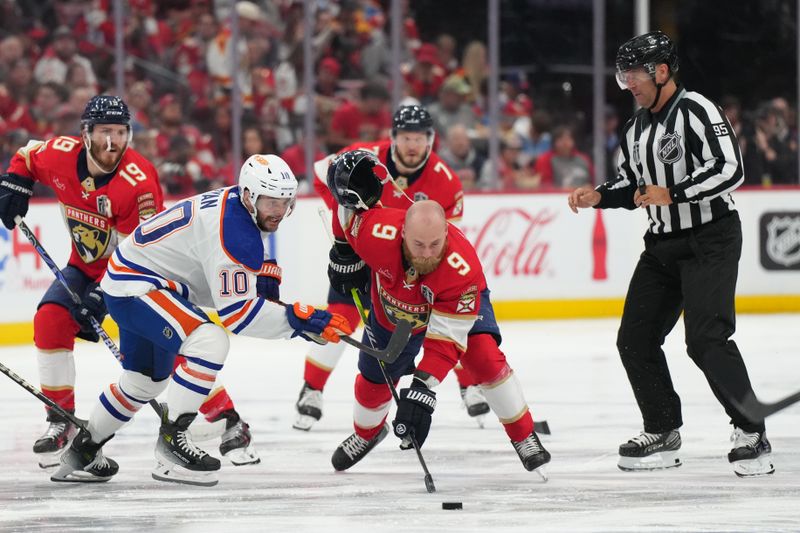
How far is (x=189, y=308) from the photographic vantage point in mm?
4156

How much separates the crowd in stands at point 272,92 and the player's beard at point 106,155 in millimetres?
3653

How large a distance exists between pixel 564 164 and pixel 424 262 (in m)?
5.50

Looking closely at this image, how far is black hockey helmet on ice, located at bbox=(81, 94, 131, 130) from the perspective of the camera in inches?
186

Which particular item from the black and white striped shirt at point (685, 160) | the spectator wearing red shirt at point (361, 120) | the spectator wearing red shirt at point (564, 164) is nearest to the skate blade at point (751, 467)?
the black and white striped shirt at point (685, 160)

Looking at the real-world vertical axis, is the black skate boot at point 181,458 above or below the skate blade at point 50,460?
above

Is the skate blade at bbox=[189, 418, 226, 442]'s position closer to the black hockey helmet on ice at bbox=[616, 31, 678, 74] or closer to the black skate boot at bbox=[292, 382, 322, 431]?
the black skate boot at bbox=[292, 382, 322, 431]

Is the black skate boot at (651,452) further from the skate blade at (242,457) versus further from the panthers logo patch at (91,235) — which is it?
the panthers logo patch at (91,235)

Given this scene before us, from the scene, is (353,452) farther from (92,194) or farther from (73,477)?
(92,194)

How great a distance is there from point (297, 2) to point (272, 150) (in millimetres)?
965

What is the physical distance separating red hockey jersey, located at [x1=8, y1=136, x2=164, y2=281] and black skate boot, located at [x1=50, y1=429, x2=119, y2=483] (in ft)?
2.60

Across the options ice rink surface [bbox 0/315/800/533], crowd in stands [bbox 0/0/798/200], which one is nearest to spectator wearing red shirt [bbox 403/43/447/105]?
crowd in stands [bbox 0/0/798/200]

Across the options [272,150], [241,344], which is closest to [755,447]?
[241,344]

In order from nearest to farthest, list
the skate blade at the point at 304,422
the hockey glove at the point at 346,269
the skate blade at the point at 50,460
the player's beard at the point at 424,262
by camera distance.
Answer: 1. the player's beard at the point at 424,262
2. the hockey glove at the point at 346,269
3. the skate blade at the point at 50,460
4. the skate blade at the point at 304,422

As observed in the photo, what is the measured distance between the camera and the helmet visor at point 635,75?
14.2 feet
